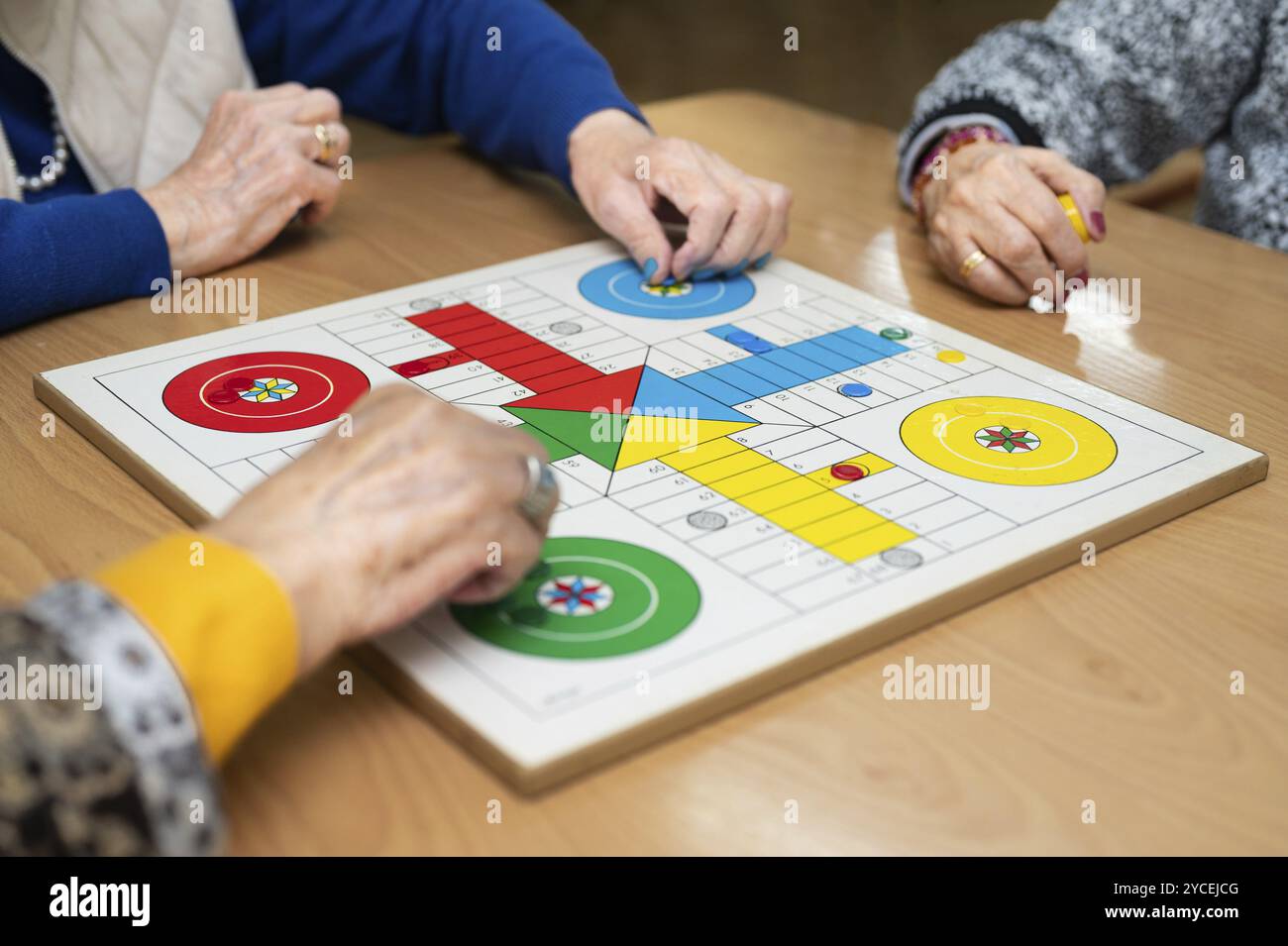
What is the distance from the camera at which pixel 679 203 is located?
1110 mm

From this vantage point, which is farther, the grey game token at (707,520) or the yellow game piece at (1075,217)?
the yellow game piece at (1075,217)

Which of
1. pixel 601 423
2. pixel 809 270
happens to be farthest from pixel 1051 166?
pixel 601 423

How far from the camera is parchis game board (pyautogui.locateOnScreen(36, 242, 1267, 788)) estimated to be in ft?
1.99

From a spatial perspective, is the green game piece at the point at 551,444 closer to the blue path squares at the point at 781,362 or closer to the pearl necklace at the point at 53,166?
the blue path squares at the point at 781,362

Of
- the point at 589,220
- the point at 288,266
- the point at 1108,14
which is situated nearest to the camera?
the point at 288,266

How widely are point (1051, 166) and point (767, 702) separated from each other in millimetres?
709

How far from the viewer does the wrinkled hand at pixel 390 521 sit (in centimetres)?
58

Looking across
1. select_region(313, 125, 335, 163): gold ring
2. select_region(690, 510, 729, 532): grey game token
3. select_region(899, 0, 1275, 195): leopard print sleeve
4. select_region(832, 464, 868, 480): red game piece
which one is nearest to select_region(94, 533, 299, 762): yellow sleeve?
select_region(690, 510, 729, 532): grey game token

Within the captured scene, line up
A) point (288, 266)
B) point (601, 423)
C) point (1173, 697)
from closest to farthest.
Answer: point (1173, 697)
point (601, 423)
point (288, 266)

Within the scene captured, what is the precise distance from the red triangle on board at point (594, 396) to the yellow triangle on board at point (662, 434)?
0.03m

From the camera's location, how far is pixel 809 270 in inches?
44.3

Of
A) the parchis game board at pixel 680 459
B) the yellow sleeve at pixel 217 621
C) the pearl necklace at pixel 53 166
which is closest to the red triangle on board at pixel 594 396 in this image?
the parchis game board at pixel 680 459

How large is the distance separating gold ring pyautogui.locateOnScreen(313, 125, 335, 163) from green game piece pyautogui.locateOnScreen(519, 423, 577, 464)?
0.48m
